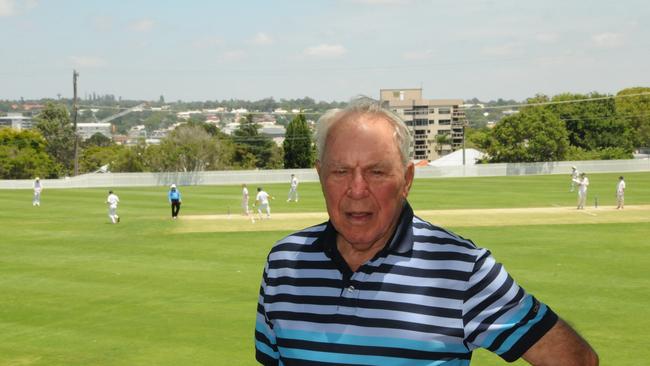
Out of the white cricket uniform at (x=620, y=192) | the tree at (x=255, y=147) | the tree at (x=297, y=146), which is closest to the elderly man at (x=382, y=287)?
the white cricket uniform at (x=620, y=192)

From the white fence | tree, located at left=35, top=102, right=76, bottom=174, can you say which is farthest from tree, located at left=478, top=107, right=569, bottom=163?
tree, located at left=35, top=102, right=76, bottom=174

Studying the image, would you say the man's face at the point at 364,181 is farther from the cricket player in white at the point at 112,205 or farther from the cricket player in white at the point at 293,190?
the cricket player in white at the point at 293,190

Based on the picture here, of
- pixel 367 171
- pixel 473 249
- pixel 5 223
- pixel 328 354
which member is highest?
pixel 367 171

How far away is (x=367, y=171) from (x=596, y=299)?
553 inches

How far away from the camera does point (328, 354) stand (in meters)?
3.05

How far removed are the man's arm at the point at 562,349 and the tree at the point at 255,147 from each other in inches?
4728

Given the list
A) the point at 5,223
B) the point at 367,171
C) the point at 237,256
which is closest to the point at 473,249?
the point at 367,171

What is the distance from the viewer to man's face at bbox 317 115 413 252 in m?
3.08

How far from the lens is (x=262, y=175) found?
2694 inches

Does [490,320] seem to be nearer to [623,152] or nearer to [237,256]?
[237,256]

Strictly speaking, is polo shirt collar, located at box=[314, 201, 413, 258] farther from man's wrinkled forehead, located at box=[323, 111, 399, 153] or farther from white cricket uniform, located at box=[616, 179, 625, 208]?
white cricket uniform, located at box=[616, 179, 625, 208]

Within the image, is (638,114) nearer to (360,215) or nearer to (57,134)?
(57,134)

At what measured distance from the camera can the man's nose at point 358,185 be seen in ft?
10.0

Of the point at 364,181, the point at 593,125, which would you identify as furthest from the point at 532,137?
the point at 364,181
